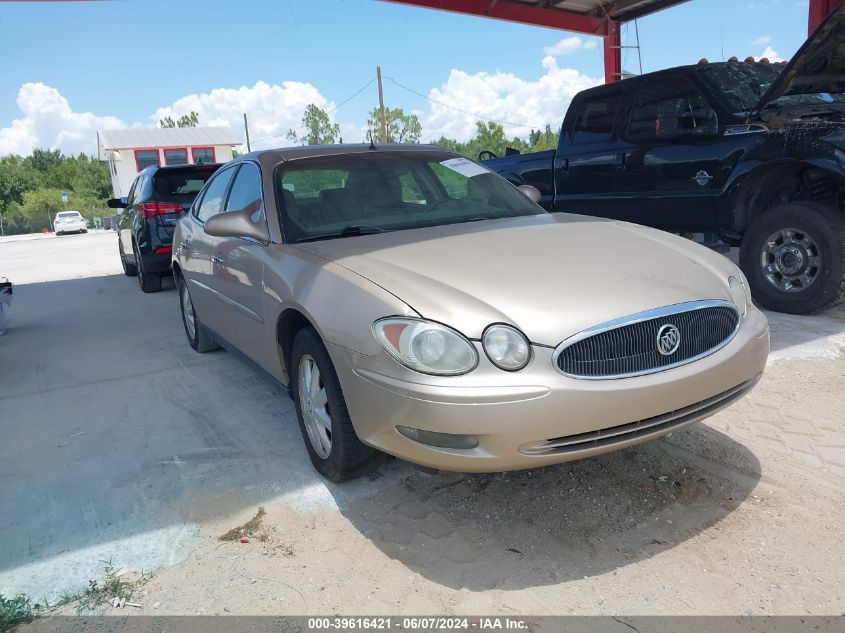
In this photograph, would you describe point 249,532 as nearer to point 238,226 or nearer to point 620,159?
point 238,226

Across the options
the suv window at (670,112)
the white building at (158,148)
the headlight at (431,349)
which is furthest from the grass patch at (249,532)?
the white building at (158,148)

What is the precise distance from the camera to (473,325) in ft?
7.97

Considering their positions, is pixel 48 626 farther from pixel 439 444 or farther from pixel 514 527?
pixel 514 527

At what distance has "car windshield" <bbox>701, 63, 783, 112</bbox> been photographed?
5805mm

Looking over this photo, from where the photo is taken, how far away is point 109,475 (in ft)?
11.4

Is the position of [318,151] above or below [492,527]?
above

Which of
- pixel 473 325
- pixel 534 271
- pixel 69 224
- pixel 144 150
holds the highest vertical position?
pixel 144 150

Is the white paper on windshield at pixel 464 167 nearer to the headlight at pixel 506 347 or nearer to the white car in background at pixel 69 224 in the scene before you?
the headlight at pixel 506 347

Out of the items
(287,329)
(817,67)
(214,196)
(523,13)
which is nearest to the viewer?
(287,329)

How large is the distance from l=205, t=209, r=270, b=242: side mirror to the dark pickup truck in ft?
12.8

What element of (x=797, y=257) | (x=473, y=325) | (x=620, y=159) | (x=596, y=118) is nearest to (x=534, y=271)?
(x=473, y=325)

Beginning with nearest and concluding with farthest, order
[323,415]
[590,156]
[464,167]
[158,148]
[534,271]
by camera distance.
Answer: [534,271], [323,415], [464,167], [590,156], [158,148]

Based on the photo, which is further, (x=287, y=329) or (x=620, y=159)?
(x=620, y=159)

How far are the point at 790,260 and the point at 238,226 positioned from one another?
427 cm
